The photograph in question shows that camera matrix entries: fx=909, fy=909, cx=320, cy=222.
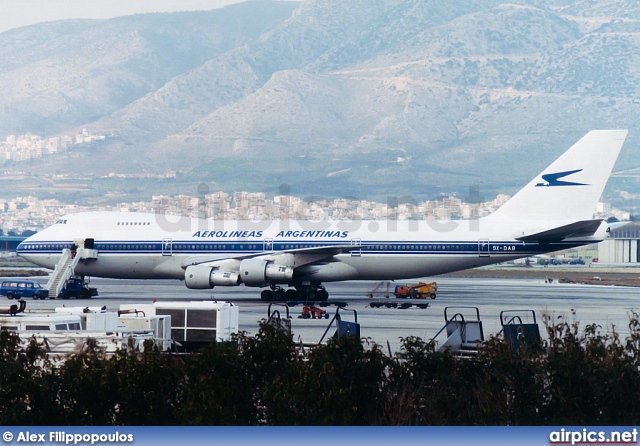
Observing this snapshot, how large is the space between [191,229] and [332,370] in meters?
35.5

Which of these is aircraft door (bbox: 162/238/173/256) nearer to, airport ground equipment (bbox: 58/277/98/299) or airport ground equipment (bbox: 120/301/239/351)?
airport ground equipment (bbox: 58/277/98/299)

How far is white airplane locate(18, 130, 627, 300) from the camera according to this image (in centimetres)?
4722

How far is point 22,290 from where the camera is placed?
164 feet

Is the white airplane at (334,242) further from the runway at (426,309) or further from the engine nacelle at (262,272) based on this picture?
the runway at (426,309)

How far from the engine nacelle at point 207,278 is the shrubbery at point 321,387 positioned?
28.3 metres

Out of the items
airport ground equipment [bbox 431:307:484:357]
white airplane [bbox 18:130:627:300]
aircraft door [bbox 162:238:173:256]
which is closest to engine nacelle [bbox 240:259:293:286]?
white airplane [bbox 18:130:627:300]

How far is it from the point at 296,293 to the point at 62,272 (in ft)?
43.8

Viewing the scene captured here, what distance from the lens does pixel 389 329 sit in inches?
1276

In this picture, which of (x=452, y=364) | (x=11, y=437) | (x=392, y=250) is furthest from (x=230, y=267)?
(x=11, y=437)

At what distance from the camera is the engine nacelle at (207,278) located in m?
45.7

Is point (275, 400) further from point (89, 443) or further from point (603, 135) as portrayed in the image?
point (603, 135)

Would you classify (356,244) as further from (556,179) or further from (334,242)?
(556,179)

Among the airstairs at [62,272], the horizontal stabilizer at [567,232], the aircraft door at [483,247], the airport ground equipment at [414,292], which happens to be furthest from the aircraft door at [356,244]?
the airstairs at [62,272]

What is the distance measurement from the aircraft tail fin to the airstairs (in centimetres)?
2353
